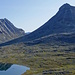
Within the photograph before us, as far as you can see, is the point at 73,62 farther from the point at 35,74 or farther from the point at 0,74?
the point at 0,74

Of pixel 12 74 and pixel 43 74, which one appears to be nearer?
pixel 43 74

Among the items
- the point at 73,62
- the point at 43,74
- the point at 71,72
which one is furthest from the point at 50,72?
the point at 73,62

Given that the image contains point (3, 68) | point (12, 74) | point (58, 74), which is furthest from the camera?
point (3, 68)

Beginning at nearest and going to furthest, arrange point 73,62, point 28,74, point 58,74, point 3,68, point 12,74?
point 58,74, point 28,74, point 12,74, point 73,62, point 3,68

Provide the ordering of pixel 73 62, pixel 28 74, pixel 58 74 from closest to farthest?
pixel 58 74 < pixel 28 74 < pixel 73 62

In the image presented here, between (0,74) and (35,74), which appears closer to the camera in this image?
(35,74)


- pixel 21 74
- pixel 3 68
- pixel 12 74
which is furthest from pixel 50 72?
pixel 3 68

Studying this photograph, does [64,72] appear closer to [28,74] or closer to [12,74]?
[28,74]

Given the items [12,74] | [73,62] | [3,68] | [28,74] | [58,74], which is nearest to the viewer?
[58,74]
